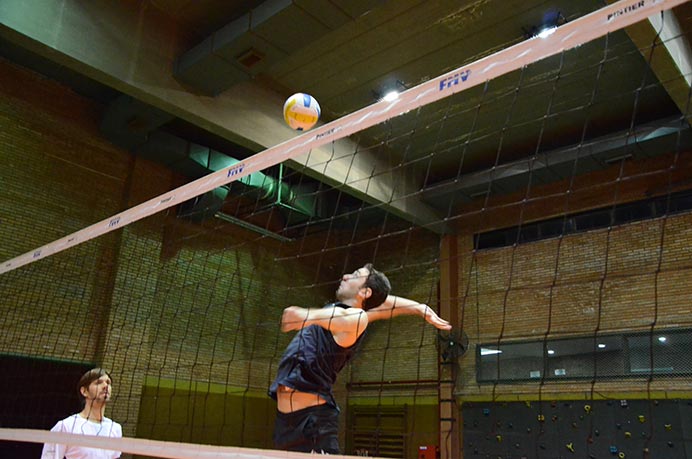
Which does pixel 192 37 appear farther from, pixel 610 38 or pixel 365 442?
pixel 365 442

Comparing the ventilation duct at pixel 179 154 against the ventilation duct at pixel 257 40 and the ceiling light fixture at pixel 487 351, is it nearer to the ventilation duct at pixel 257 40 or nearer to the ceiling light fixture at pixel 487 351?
the ventilation duct at pixel 257 40

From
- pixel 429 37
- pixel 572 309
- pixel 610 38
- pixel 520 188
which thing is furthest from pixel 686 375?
pixel 429 37

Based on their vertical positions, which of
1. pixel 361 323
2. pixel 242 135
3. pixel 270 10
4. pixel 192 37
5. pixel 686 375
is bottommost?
pixel 361 323

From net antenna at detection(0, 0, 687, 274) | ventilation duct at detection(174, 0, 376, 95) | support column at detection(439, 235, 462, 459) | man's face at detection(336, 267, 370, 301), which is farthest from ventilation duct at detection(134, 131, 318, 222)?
man's face at detection(336, 267, 370, 301)

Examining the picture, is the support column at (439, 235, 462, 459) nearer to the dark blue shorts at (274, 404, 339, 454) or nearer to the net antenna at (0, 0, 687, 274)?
the net antenna at (0, 0, 687, 274)

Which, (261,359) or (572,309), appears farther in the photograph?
(261,359)

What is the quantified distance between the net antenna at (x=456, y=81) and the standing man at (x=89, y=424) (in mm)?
1413

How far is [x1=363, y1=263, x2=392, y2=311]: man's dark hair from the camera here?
3.16 meters

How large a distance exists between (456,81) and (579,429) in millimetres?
8181

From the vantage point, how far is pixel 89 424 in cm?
408

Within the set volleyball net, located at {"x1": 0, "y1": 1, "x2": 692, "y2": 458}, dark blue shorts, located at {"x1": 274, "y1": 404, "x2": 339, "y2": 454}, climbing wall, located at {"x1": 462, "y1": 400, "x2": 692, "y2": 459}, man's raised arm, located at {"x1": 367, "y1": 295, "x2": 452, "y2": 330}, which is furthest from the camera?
volleyball net, located at {"x1": 0, "y1": 1, "x2": 692, "y2": 458}

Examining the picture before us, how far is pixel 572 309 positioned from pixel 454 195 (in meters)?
2.93

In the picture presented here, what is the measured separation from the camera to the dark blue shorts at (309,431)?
290 cm

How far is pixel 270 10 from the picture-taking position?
7.02 m
